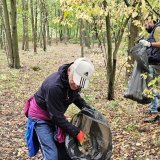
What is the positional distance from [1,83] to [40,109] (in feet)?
37.4

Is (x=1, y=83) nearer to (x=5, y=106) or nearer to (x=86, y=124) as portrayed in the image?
(x=5, y=106)

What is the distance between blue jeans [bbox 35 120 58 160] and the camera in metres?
4.56

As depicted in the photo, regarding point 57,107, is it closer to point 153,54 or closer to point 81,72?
point 81,72

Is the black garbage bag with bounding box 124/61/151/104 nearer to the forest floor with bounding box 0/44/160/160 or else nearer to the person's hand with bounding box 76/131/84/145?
the forest floor with bounding box 0/44/160/160

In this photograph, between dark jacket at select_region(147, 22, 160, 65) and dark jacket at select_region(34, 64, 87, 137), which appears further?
dark jacket at select_region(147, 22, 160, 65)

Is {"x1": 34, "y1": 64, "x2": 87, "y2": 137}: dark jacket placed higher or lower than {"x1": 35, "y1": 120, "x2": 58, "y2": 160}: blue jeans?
higher

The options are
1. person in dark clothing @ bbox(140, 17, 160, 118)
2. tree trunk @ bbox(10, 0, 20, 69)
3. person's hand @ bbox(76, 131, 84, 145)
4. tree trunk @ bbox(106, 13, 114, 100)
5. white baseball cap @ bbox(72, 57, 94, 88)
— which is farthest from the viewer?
tree trunk @ bbox(10, 0, 20, 69)

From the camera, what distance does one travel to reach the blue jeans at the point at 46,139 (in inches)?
180

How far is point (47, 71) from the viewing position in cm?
1981

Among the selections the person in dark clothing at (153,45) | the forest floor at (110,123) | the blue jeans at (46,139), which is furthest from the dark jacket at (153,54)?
the blue jeans at (46,139)

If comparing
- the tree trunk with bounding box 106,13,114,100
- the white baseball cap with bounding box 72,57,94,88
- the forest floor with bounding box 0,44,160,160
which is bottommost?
the forest floor with bounding box 0,44,160,160

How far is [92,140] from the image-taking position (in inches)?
185

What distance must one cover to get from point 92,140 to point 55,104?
821mm

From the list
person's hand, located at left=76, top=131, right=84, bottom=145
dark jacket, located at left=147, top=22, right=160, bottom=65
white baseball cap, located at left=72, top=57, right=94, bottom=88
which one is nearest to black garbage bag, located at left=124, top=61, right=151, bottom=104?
dark jacket, located at left=147, top=22, right=160, bottom=65
